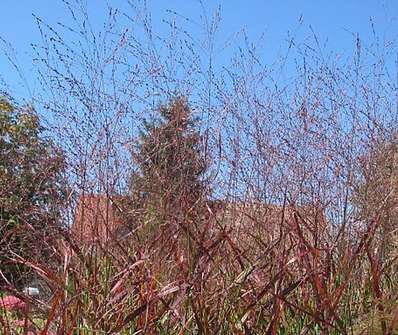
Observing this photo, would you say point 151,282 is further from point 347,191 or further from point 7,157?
point 7,157

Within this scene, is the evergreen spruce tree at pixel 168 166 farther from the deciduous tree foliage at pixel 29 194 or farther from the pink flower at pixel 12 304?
the pink flower at pixel 12 304

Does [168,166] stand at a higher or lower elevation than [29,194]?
higher

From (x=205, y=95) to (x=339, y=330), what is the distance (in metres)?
1.73

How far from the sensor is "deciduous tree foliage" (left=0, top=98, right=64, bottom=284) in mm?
3283

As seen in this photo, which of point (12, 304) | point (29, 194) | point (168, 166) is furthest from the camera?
point (29, 194)

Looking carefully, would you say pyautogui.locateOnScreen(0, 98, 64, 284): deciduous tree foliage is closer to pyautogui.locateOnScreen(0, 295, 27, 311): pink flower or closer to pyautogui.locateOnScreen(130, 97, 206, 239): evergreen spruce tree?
pyautogui.locateOnScreen(0, 295, 27, 311): pink flower

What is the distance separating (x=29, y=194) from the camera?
147 inches

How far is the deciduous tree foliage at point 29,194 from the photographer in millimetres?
3283

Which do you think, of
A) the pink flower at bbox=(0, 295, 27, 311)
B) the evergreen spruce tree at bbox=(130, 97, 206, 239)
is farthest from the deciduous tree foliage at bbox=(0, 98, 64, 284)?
the evergreen spruce tree at bbox=(130, 97, 206, 239)

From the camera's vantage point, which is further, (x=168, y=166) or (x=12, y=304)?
(x=168, y=166)

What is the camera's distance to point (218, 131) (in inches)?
141

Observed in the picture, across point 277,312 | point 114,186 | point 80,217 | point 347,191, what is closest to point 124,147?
point 114,186

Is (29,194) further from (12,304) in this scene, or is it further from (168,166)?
(12,304)

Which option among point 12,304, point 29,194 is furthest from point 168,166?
point 12,304
